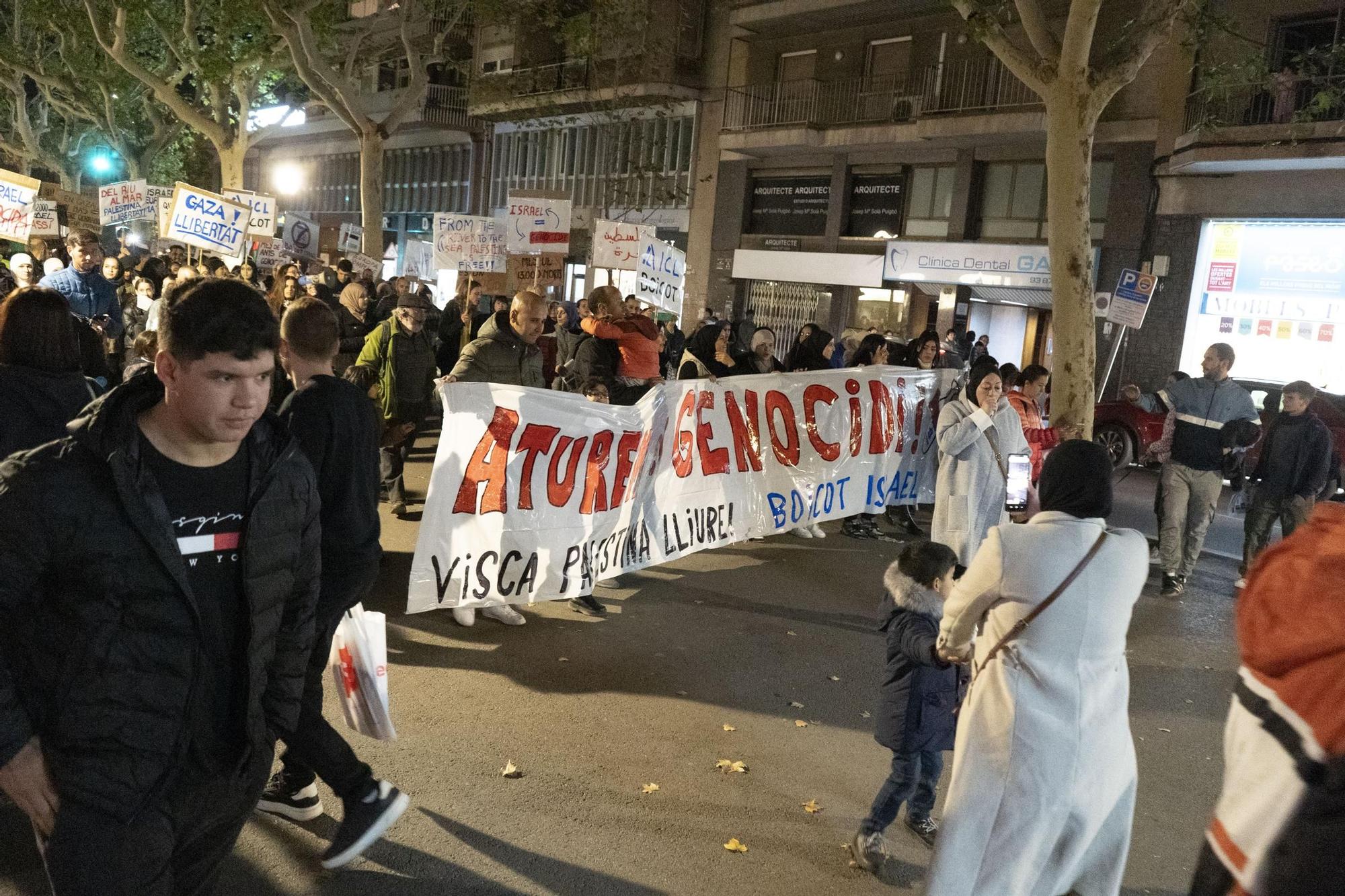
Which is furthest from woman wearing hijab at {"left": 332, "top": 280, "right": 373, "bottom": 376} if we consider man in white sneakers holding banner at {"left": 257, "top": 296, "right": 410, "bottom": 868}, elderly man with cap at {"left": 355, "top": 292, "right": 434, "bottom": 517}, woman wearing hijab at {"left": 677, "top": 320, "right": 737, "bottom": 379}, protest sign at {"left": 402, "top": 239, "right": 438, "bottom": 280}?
protest sign at {"left": 402, "top": 239, "right": 438, "bottom": 280}

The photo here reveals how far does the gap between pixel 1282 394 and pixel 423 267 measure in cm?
1746

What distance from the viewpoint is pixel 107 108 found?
31.4m

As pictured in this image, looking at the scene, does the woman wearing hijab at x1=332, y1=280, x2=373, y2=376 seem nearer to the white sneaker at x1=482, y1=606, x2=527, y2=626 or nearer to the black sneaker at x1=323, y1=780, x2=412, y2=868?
the white sneaker at x1=482, y1=606, x2=527, y2=626

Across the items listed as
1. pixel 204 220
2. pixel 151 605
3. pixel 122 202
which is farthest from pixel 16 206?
pixel 151 605

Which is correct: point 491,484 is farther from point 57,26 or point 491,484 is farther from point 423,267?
point 57,26

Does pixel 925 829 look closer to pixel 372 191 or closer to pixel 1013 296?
pixel 372 191

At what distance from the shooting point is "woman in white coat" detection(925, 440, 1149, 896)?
3090 millimetres

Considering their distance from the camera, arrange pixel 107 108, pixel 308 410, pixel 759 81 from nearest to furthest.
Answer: pixel 308 410 < pixel 759 81 < pixel 107 108

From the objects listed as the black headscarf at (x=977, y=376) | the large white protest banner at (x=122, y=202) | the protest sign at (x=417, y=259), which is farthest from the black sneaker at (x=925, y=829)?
the protest sign at (x=417, y=259)

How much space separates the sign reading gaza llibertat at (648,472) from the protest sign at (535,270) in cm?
574

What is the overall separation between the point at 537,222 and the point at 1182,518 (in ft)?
27.3

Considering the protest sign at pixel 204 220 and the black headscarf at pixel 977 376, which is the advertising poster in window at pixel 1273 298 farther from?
the protest sign at pixel 204 220

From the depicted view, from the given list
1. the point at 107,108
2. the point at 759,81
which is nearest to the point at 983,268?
the point at 759,81

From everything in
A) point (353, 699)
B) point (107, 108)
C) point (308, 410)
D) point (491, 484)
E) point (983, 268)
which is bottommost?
point (353, 699)
